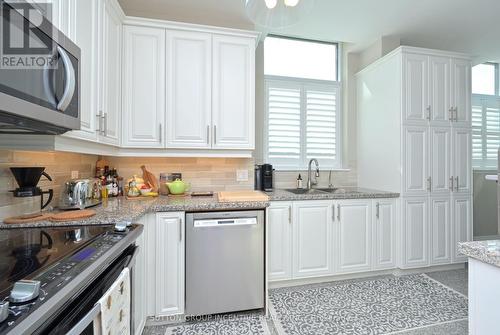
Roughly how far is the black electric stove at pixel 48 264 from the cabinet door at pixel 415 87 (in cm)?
282

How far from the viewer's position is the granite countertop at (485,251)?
80 cm

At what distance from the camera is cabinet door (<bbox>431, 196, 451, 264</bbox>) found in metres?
2.71

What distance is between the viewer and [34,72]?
89 cm

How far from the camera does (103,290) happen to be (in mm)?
892

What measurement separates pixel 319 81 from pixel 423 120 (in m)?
1.32

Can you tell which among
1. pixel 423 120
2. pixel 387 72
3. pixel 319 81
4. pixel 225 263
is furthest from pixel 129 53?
pixel 423 120

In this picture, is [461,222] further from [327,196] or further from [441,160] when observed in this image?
[327,196]

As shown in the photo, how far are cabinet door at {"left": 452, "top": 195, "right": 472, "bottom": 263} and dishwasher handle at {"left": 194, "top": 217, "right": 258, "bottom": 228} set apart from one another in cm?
243

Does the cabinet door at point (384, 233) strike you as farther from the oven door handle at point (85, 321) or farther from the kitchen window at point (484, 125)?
the oven door handle at point (85, 321)

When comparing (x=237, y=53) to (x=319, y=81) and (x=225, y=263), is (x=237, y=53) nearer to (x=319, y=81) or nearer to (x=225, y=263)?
(x=319, y=81)

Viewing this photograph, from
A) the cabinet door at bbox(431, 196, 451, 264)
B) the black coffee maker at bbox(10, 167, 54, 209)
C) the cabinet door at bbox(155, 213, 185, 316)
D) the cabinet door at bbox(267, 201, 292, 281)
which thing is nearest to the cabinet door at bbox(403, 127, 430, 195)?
the cabinet door at bbox(431, 196, 451, 264)

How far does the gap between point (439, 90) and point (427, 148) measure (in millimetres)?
668

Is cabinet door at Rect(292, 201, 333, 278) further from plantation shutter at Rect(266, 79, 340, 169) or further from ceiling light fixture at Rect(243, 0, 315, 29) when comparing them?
ceiling light fixture at Rect(243, 0, 315, 29)

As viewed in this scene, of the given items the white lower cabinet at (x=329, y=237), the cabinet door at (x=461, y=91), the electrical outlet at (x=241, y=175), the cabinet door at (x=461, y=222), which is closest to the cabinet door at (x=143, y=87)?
the electrical outlet at (x=241, y=175)
